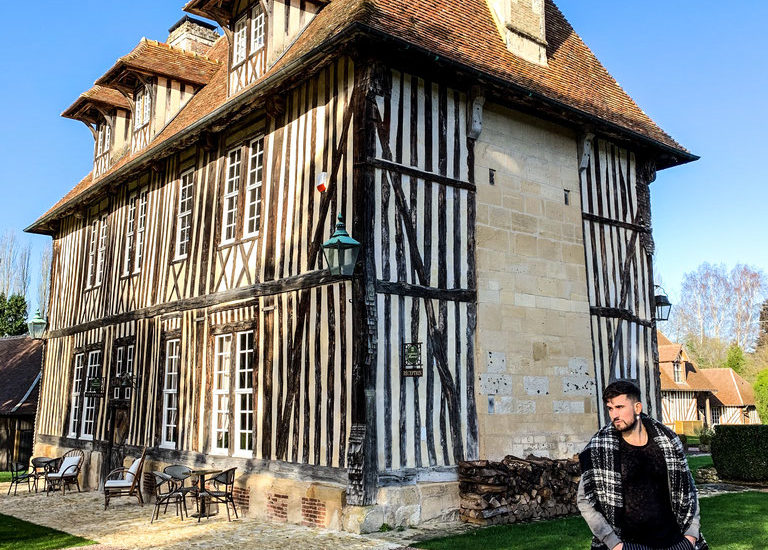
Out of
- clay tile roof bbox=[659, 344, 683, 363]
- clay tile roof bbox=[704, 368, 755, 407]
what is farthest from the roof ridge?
clay tile roof bbox=[704, 368, 755, 407]

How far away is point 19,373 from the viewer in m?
20.2

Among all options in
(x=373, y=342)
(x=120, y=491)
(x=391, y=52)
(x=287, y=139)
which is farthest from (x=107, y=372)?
(x=391, y=52)

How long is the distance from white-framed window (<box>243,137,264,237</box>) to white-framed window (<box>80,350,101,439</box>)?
5.97 meters

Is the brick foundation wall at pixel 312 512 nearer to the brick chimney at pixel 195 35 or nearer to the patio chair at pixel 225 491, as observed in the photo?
the patio chair at pixel 225 491

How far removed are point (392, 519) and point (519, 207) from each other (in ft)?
15.5

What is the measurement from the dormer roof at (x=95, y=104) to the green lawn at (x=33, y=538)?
31.2ft

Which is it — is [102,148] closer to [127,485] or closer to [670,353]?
[127,485]

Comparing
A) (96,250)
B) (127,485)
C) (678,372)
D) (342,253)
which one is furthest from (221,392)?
(678,372)

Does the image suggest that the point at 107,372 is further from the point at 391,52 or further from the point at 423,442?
the point at 391,52

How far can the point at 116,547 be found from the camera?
7324 mm

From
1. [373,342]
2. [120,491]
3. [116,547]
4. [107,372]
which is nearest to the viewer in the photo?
[116,547]

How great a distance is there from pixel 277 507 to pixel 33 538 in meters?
2.77

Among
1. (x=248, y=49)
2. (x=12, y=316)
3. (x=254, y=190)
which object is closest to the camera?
(x=254, y=190)

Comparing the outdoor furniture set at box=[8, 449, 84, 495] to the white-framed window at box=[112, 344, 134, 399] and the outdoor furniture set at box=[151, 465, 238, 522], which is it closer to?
the white-framed window at box=[112, 344, 134, 399]
